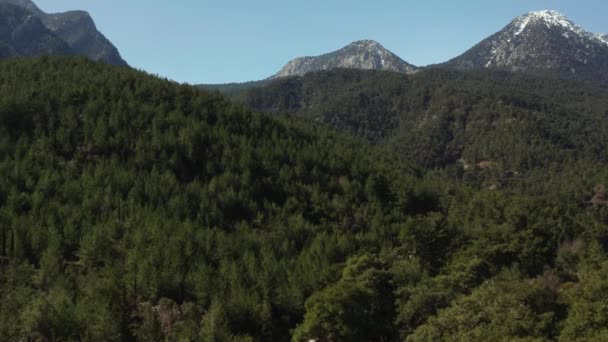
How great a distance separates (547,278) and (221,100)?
418 ft

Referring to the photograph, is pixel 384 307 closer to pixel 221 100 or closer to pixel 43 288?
pixel 43 288

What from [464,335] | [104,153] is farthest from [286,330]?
[104,153]

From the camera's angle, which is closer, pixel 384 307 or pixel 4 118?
pixel 384 307

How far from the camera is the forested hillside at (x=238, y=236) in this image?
2502 inches

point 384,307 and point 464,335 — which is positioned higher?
point 464,335

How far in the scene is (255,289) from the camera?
78.1 metres

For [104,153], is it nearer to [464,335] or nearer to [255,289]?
[255,289]

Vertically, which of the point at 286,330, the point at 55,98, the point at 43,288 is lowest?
the point at 286,330

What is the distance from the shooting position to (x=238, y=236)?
9969cm

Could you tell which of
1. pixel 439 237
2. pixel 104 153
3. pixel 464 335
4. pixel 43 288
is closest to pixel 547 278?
pixel 439 237

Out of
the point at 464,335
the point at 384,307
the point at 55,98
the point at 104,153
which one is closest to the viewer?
the point at 464,335

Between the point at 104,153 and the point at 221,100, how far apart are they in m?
58.1

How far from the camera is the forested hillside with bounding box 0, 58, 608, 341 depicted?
209 feet

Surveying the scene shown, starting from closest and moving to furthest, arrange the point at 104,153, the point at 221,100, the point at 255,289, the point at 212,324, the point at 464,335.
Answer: the point at 464,335, the point at 212,324, the point at 255,289, the point at 104,153, the point at 221,100
